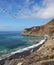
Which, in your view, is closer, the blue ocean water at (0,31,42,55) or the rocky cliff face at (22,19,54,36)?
the blue ocean water at (0,31,42,55)

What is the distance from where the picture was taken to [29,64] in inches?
485

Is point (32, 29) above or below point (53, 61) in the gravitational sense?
above

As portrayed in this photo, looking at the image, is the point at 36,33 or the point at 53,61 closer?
the point at 53,61

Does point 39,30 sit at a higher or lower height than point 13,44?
higher

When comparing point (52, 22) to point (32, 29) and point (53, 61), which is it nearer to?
point (32, 29)

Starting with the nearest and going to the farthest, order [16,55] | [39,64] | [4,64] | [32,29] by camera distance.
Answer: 1. [39,64]
2. [4,64]
3. [16,55]
4. [32,29]

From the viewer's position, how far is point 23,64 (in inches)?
509

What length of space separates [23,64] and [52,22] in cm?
9420

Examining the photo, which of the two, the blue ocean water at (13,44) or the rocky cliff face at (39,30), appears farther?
the rocky cliff face at (39,30)

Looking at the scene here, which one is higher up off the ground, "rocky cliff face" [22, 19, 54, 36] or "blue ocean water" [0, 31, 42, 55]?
"rocky cliff face" [22, 19, 54, 36]

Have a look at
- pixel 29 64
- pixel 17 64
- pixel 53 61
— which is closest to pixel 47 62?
pixel 53 61

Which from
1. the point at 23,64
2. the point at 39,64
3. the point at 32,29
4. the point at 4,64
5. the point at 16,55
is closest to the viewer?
the point at 39,64

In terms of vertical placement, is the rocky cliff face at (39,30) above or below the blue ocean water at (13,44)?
above

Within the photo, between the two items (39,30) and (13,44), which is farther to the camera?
(39,30)
